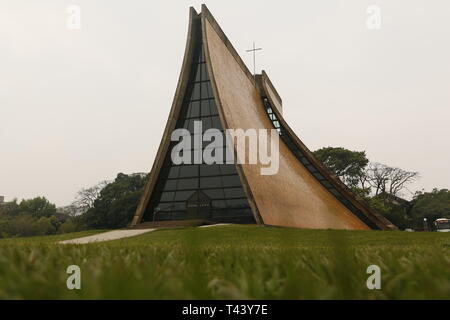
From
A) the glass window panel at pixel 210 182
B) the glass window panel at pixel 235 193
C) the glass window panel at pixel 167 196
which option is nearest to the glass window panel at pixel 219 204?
the glass window panel at pixel 235 193

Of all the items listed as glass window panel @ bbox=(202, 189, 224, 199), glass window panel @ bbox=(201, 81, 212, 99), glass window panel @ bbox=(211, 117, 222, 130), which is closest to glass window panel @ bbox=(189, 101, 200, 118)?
glass window panel @ bbox=(201, 81, 212, 99)

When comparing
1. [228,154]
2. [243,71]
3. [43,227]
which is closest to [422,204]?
[243,71]

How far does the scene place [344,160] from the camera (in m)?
49.1

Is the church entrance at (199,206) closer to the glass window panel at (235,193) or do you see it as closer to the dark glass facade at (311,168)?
the glass window panel at (235,193)

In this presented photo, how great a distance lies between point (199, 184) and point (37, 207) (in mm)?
56840

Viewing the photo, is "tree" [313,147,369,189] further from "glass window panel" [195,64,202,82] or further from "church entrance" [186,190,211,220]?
"church entrance" [186,190,211,220]

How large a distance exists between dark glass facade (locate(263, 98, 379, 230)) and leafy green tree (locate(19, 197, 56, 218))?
172 ft

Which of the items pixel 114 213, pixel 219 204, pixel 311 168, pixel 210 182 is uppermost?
pixel 311 168

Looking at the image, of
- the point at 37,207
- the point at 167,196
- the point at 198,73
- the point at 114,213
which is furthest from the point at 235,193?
the point at 37,207

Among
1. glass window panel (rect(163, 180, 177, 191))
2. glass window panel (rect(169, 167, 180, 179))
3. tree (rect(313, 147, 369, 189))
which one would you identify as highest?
tree (rect(313, 147, 369, 189))

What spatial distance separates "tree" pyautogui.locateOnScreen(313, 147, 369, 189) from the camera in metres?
48.7

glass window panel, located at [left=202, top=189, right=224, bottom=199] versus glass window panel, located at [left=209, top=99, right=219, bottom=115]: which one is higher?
glass window panel, located at [left=209, top=99, right=219, bottom=115]

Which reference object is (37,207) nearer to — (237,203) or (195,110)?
(195,110)
